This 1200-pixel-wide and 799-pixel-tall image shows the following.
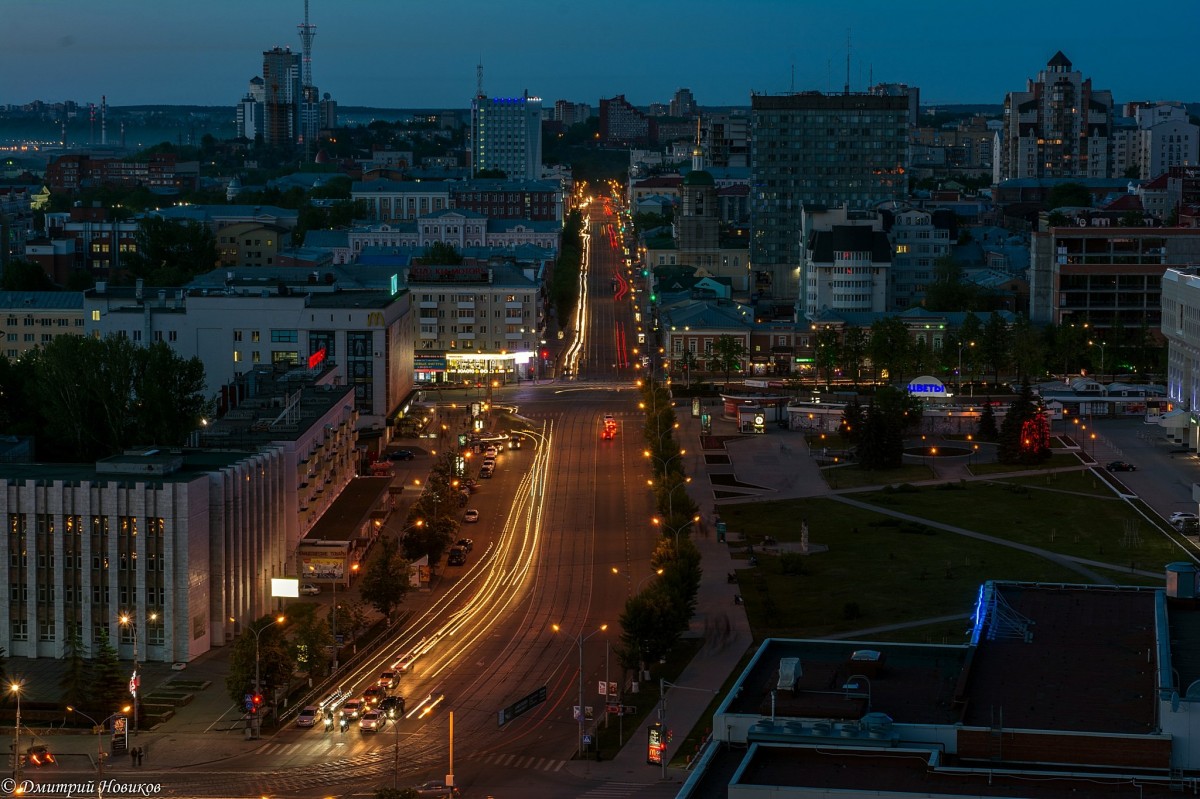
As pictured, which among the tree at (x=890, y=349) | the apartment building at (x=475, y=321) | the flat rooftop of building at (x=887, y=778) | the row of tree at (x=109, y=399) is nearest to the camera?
the flat rooftop of building at (x=887, y=778)

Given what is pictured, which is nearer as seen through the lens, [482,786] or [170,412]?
[482,786]

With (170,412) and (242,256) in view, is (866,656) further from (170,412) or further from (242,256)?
(242,256)

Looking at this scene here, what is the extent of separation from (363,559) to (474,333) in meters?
53.9

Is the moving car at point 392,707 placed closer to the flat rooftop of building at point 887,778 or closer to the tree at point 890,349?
the flat rooftop of building at point 887,778

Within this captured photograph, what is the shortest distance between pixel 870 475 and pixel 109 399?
3402 centimetres

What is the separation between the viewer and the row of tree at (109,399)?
82812 mm

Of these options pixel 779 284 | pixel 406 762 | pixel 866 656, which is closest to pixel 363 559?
pixel 406 762

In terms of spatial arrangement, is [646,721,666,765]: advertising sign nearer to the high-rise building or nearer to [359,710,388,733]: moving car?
[359,710,388,733]: moving car

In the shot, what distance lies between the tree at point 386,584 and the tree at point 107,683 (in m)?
10.5

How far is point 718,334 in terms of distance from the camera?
124 metres

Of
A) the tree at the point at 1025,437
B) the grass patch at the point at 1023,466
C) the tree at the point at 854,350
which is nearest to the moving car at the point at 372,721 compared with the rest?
the grass patch at the point at 1023,466

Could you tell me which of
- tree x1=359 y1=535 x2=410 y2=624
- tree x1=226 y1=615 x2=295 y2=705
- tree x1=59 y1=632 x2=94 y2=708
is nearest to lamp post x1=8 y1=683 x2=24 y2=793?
tree x1=59 y1=632 x2=94 y2=708

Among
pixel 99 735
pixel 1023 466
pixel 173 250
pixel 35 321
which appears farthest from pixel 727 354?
pixel 99 735

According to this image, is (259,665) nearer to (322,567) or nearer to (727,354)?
(322,567)
